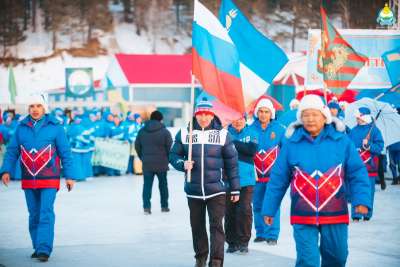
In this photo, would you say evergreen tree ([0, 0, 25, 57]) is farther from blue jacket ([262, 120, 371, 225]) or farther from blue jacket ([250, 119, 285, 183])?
blue jacket ([262, 120, 371, 225])

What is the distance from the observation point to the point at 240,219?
34.4ft

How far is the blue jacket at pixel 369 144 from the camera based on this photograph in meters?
14.4

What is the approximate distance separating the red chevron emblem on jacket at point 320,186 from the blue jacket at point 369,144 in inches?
287

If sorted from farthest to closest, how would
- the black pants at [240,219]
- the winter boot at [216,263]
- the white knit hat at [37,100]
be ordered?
1. the black pants at [240,219]
2. the white knit hat at [37,100]
3. the winter boot at [216,263]

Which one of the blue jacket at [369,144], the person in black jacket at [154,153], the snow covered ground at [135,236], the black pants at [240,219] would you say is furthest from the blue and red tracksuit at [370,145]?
the black pants at [240,219]

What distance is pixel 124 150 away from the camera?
23844mm

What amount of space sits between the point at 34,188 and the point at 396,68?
9.88m

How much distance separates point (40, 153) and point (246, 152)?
246 centimetres

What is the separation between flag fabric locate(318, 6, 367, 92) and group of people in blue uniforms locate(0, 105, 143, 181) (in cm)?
829

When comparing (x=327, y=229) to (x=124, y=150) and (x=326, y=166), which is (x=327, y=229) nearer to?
(x=326, y=166)

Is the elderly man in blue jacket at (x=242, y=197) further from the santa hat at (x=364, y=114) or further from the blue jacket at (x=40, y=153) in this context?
the santa hat at (x=364, y=114)

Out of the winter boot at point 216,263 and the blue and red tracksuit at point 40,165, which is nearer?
the winter boot at point 216,263

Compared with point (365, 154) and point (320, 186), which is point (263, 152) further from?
point (320, 186)

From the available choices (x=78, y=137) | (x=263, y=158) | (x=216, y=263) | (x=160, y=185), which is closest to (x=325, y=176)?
(x=216, y=263)
